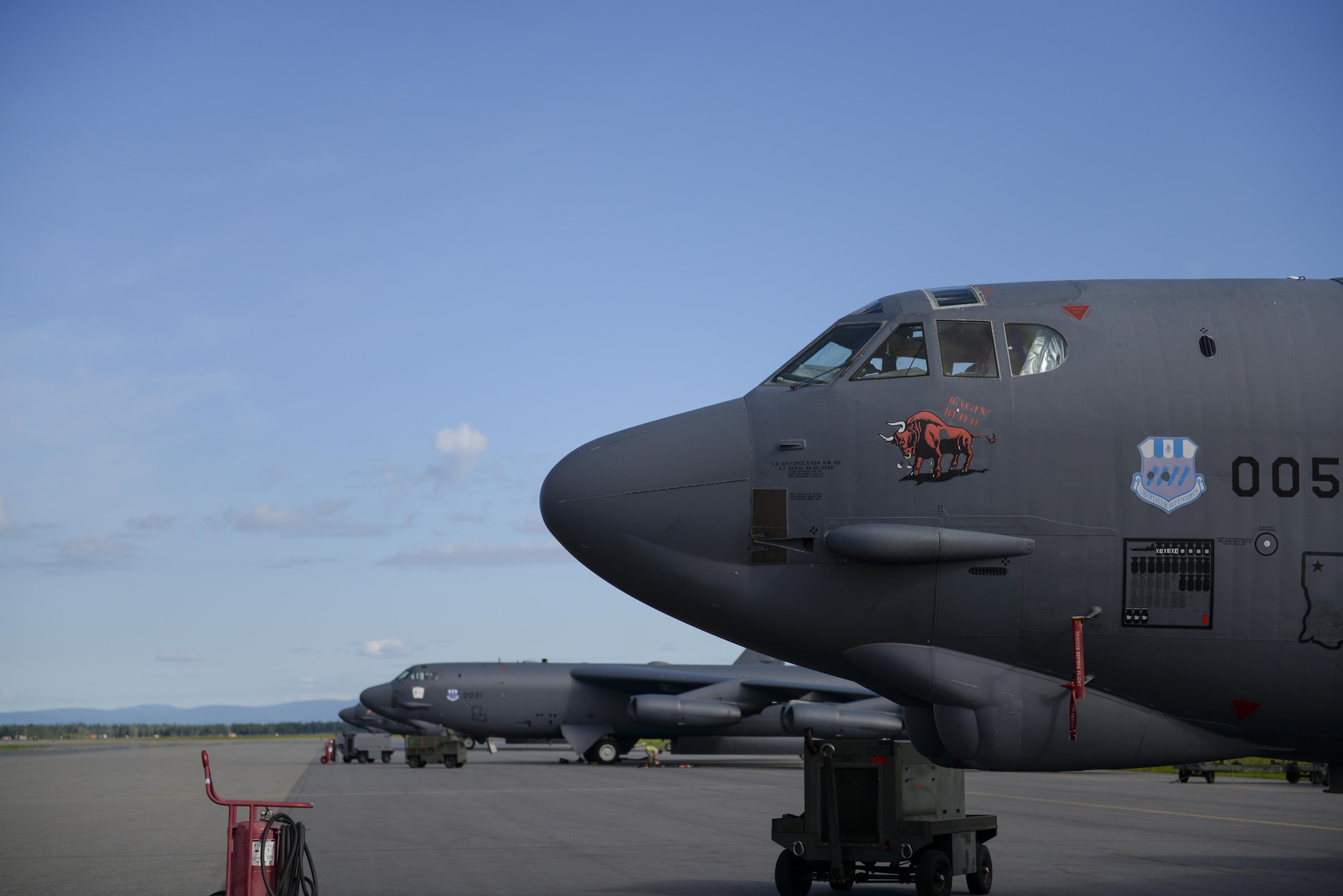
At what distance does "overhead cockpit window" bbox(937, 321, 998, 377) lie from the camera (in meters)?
7.16

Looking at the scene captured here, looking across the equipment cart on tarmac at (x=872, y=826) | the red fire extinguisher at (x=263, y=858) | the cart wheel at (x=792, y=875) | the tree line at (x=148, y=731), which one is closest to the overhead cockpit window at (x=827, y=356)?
the equipment cart on tarmac at (x=872, y=826)

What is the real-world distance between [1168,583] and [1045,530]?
758 millimetres

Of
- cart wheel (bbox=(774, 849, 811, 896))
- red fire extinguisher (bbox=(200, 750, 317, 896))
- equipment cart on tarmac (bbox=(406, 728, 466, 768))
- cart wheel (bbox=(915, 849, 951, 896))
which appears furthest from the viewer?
equipment cart on tarmac (bbox=(406, 728, 466, 768))

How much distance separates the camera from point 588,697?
39.6 metres

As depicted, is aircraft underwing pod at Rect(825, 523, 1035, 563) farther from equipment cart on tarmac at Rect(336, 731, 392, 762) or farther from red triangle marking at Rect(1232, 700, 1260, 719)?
equipment cart on tarmac at Rect(336, 731, 392, 762)

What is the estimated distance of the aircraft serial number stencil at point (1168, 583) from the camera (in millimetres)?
6797

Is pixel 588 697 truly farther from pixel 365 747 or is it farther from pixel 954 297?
pixel 954 297

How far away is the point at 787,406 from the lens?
728cm

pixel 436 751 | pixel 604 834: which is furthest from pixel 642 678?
pixel 604 834

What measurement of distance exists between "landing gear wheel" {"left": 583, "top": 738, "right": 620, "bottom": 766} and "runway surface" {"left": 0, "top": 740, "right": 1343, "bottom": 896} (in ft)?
25.8

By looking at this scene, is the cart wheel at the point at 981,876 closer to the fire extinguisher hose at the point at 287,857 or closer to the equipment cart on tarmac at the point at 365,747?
the fire extinguisher hose at the point at 287,857

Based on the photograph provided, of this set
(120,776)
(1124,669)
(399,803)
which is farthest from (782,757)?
(1124,669)

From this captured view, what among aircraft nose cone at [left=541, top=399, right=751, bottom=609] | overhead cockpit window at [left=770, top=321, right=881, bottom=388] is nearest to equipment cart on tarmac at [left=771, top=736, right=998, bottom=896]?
aircraft nose cone at [left=541, top=399, right=751, bottom=609]

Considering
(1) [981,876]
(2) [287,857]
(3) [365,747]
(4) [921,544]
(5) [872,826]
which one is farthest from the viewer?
(3) [365,747]
